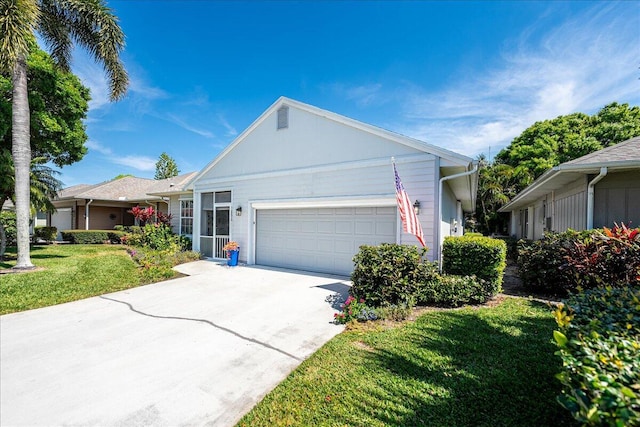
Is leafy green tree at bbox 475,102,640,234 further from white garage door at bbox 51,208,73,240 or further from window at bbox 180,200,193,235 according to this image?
white garage door at bbox 51,208,73,240

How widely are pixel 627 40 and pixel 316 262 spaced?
9.87m

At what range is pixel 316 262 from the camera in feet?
30.5

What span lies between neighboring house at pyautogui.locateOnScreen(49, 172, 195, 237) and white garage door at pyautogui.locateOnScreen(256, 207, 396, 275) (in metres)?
12.0

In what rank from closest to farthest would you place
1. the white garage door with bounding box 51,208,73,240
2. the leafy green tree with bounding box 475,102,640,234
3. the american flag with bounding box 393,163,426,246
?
1. the american flag with bounding box 393,163,426,246
2. the leafy green tree with bounding box 475,102,640,234
3. the white garage door with bounding box 51,208,73,240

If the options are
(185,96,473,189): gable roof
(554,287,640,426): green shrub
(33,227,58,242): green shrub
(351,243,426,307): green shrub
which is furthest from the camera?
(33,227,58,242): green shrub

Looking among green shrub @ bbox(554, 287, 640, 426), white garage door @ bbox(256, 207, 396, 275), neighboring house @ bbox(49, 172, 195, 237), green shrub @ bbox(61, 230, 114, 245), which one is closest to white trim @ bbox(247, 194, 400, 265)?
white garage door @ bbox(256, 207, 396, 275)

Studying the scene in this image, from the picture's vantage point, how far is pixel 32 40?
10453mm

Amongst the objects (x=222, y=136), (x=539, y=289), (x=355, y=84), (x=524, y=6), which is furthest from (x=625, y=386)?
(x=222, y=136)

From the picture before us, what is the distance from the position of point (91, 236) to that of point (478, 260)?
22444 mm

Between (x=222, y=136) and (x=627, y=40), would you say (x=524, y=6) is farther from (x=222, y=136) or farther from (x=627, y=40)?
(x=222, y=136)

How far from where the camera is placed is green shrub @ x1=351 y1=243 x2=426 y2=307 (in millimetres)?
5566

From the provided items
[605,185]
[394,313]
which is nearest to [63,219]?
[394,313]

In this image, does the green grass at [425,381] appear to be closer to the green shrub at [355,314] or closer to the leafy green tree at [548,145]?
the green shrub at [355,314]

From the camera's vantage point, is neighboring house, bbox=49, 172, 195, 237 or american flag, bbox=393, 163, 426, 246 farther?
neighboring house, bbox=49, 172, 195, 237
